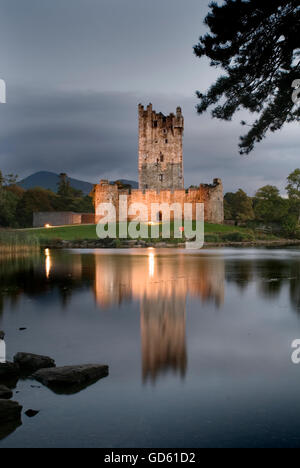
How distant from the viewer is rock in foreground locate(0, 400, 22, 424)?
3.89 m

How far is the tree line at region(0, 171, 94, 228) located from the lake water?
4655 centimetres

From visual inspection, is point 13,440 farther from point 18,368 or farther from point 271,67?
point 271,67

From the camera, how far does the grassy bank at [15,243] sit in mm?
26556

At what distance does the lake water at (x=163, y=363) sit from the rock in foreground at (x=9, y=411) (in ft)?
0.39

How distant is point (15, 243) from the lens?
27719mm

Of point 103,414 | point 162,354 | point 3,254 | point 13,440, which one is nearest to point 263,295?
point 162,354

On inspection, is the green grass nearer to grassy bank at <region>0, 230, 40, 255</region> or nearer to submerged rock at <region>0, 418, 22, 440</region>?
grassy bank at <region>0, 230, 40, 255</region>

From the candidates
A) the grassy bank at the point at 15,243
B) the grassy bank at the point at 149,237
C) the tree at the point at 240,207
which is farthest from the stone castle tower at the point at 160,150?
the grassy bank at the point at 15,243

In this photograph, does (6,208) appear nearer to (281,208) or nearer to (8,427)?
(281,208)
